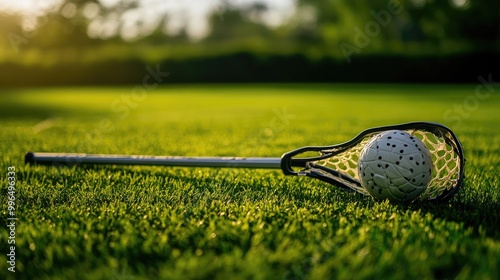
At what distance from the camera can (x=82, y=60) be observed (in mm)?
33281

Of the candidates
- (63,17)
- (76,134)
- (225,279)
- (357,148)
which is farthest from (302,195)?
(63,17)

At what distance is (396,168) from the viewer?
3.26 meters

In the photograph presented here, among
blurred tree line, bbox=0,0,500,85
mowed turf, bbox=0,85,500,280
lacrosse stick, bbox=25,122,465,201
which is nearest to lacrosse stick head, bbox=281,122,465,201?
lacrosse stick, bbox=25,122,465,201

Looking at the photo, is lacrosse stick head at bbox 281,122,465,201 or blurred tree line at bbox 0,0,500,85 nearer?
lacrosse stick head at bbox 281,122,465,201

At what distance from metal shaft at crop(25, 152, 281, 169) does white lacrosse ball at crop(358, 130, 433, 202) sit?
0.80m

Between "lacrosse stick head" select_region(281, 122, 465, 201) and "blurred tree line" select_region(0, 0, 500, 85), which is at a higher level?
"blurred tree line" select_region(0, 0, 500, 85)

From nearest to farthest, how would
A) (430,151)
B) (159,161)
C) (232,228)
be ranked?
(232,228), (430,151), (159,161)

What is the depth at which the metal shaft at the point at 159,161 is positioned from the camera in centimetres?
402

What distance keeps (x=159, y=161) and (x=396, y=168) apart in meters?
2.01

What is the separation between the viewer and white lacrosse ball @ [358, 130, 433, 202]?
326 centimetres

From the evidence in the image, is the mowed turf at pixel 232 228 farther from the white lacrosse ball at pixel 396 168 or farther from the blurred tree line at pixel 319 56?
the blurred tree line at pixel 319 56

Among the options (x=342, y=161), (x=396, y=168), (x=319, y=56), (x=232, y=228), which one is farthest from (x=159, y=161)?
(x=319, y=56)

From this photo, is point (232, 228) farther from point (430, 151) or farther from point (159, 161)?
point (159, 161)

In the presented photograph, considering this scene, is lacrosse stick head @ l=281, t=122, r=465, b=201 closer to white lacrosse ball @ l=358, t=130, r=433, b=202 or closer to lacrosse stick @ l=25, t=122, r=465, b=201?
lacrosse stick @ l=25, t=122, r=465, b=201
